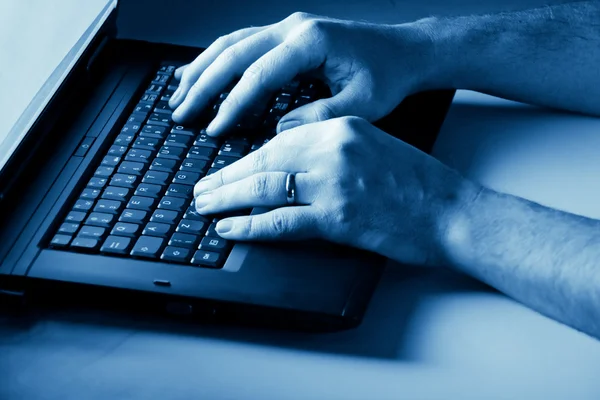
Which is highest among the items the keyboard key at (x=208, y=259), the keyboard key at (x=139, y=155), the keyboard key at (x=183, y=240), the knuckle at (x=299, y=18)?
the knuckle at (x=299, y=18)

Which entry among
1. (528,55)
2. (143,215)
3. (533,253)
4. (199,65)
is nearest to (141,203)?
(143,215)

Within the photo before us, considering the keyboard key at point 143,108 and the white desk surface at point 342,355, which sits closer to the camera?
the white desk surface at point 342,355

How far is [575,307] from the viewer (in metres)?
0.68

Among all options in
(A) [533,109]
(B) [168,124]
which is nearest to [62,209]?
(B) [168,124]

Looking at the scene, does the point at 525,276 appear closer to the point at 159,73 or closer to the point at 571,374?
the point at 571,374

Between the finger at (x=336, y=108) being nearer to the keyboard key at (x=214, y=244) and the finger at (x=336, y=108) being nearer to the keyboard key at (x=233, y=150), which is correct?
the keyboard key at (x=233, y=150)

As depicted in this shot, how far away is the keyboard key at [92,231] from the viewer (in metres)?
0.74

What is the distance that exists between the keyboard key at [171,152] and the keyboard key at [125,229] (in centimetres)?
12

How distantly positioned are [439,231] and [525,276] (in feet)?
0.30

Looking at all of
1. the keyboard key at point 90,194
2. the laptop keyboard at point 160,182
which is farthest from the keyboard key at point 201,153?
the keyboard key at point 90,194

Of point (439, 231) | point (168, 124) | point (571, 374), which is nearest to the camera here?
point (571, 374)

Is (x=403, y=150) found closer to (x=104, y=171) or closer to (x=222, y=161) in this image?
(x=222, y=161)

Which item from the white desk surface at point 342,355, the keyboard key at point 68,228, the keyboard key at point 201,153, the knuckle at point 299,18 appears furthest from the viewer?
the knuckle at point 299,18

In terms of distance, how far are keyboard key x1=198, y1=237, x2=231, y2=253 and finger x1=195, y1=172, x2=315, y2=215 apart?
1.5 inches
